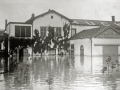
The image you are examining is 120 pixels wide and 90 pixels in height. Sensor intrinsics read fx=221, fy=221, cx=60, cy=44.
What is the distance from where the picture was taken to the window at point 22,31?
32531 millimetres

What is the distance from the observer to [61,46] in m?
33.4

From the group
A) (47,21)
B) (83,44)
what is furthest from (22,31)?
(83,44)

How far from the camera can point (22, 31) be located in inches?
1304

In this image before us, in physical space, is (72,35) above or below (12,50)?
above

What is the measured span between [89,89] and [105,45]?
24.1 metres

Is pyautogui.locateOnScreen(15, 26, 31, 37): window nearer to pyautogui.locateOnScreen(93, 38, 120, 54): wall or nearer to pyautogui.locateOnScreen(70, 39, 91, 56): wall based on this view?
pyautogui.locateOnScreen(70, 39, 91, 56): wall

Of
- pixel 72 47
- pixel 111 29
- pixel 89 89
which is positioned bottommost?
pixel 89 89

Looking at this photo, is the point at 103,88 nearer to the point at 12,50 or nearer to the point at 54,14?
the point at 12,50

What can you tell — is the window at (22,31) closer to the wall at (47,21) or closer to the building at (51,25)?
the building at (51,25)

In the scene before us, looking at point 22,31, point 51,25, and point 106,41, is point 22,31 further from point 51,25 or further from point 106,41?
point 106,41

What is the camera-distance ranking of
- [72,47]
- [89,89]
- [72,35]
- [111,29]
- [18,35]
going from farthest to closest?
[72,35] < [72,47] < [18,35] < [111,29] < [89,89]

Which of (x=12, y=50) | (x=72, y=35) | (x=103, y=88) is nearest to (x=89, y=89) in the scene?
(x=103, y=88)

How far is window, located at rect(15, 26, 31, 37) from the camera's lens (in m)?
32.5

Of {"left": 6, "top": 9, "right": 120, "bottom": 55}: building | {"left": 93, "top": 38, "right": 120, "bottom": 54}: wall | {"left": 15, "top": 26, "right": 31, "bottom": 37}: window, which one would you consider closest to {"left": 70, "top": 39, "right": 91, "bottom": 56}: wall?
{"left": 6, "top": 9, "right": 120, "bottom": 55}: building
